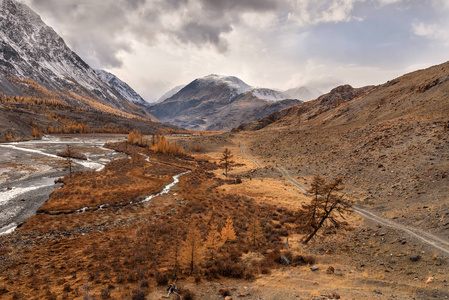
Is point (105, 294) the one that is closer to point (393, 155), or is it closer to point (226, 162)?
point (393, 155)

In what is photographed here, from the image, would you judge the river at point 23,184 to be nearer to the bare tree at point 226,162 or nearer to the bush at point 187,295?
the bush at point 187,295

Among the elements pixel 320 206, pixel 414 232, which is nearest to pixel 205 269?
pixel 320 206

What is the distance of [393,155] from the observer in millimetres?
43562

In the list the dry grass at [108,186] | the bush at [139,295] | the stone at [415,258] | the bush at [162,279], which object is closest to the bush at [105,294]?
the bush at [139,295]

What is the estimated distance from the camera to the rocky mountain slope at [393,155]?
27.2 m

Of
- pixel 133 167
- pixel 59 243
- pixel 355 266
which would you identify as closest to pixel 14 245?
pixel 59 243

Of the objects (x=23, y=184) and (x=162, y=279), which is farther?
(x=23, y=184)

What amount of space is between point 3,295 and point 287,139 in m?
97.3

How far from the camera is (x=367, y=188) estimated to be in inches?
1503

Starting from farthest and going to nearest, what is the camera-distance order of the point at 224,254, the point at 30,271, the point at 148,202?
the point at 148,202, the point at 224,254, the point at 30,271

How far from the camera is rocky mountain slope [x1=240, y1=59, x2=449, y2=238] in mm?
27208

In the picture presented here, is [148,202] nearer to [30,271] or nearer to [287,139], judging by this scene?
[30,271]

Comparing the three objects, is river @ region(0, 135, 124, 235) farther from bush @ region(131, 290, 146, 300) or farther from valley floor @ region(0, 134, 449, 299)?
bush @ region(131, 290, 146, 300)

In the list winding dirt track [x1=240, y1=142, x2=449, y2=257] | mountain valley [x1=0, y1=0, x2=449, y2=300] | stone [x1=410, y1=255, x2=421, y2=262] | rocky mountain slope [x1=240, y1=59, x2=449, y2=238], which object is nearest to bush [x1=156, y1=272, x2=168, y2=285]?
mountain valley [x1=0, y1=0, x2=449, y2=300]
